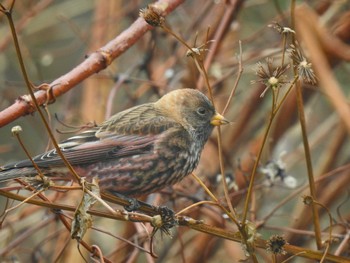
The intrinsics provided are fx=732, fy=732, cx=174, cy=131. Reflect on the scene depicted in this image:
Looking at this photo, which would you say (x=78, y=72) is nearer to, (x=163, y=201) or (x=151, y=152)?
(x=151, y=152)

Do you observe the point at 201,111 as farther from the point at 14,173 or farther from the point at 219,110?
the point at 219,110

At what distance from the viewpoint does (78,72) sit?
3359 mm

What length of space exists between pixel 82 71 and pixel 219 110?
8.28ft

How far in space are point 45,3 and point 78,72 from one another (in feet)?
8.84

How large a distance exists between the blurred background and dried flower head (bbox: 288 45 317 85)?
1257 millimetres

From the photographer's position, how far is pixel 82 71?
3.37m

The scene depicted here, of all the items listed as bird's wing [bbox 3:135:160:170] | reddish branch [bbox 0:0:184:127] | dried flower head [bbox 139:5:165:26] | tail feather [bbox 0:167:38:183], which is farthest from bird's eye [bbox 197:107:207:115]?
dried flower head [bbox 139:5:165:26]

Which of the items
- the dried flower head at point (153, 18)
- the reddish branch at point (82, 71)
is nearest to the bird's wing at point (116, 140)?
the reddish branch at point (82, 71)

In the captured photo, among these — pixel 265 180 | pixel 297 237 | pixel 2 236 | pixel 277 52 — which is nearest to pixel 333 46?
pixel 277 52

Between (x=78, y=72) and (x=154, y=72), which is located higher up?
(x=154, y=72)

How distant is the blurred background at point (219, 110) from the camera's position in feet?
15.0

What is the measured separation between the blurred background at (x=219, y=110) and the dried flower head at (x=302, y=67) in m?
1.26

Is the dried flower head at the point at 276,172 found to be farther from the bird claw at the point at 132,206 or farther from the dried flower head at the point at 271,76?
the dried flower head at the point at 271,76

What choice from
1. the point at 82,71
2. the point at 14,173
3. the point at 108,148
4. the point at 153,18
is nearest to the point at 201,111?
the point at 108,148
